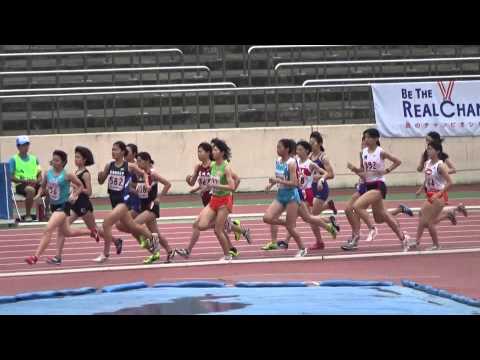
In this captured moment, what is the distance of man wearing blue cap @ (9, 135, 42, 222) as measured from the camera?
21656 mm

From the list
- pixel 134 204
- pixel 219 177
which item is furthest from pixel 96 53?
pixel 219 177

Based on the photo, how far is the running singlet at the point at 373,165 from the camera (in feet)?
53.7

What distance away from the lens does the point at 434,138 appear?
16.0m

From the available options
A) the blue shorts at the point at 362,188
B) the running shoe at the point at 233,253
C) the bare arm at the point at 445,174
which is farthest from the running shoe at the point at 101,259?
the bare arm at the point at 445,174

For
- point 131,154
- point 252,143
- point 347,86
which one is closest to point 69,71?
point 252,143

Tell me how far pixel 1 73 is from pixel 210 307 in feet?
54.9

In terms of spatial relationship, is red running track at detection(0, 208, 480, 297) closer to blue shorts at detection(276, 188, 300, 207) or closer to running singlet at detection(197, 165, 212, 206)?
blue shorts at detection(276, 188, 300, 207)

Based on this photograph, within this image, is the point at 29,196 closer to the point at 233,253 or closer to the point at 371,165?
the point at 233,253

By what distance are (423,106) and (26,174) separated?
383 inches

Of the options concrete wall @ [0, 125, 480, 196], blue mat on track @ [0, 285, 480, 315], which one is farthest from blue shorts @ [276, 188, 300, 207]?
concrete wall @ [0, 125, 480, 196]

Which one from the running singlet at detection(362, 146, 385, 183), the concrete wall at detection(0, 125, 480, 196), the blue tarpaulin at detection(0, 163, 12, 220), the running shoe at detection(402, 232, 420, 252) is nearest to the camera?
the running shoe at detection(402, 232, 420, 252)

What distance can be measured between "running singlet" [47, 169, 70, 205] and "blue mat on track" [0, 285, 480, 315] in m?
3.65

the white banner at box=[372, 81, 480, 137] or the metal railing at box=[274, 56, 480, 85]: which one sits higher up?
the metal railing at box=[274, 56, 480, 85]

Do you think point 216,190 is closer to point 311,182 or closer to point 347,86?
point 311,182
